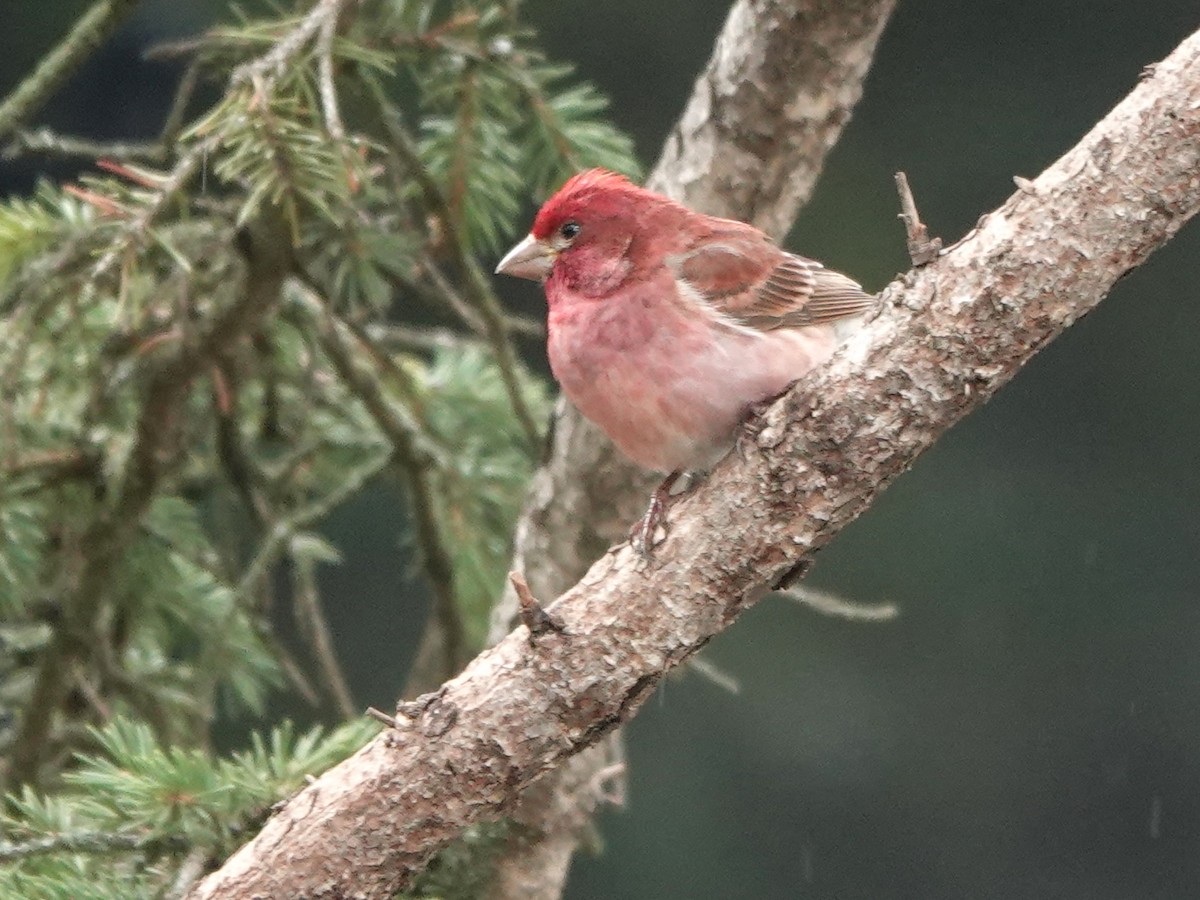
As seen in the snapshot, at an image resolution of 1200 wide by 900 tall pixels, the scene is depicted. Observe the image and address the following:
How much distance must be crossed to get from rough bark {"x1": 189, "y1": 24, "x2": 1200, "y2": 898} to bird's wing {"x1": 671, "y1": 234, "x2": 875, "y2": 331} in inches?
15.6

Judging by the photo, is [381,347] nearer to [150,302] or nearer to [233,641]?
[150,302]

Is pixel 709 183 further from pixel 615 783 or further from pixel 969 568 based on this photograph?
pixel 969 568

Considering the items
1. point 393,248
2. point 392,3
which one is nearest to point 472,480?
point 393,248

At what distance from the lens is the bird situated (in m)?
1.49

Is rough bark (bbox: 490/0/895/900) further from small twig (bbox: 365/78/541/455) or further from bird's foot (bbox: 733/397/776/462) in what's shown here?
bird's foot (bbox: 733/397/776/462)

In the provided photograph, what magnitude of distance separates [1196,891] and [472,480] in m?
2.10

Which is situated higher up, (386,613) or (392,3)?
(392,3)

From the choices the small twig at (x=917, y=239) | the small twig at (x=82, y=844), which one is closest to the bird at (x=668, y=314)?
the small twig at (x=917, y=239)

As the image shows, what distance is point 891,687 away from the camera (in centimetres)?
367

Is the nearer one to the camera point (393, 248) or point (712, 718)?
point (393, 248)

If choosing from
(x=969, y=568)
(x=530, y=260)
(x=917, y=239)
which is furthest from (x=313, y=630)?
(x=969, y=568)

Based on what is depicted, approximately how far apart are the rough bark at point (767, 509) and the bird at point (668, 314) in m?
0.18

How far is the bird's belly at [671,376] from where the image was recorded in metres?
1.47

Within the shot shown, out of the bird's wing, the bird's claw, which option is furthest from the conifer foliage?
the bird's claw
